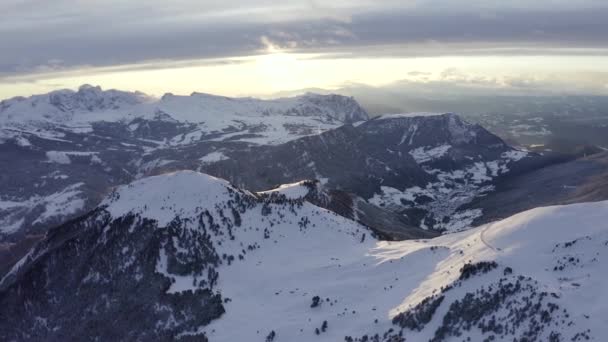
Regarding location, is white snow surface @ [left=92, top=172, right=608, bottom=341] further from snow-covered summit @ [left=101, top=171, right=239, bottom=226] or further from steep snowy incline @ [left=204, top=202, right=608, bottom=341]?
snow-covered summit @ [left=101, top=171, right=239, bottom=226]

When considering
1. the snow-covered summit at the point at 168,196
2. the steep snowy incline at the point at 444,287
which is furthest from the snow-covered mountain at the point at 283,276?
the snow-covered summit at the point at 168,196

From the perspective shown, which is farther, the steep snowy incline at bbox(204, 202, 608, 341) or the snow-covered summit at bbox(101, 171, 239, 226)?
the snow-covered summit at bbox(101, 171, 239, 226)

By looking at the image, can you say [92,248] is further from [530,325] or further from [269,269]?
[530,325]

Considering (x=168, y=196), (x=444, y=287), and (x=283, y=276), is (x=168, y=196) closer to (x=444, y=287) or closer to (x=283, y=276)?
(x=283, y=276)


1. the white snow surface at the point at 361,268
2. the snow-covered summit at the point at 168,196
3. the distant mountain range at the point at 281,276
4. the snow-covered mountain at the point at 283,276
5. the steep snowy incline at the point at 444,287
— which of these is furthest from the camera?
the snow-covered summit at the point at 168,196

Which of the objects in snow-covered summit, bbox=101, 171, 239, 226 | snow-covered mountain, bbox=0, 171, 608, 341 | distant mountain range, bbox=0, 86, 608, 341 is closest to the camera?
snow-covered mountain, bbox=0, 171, 608, 341

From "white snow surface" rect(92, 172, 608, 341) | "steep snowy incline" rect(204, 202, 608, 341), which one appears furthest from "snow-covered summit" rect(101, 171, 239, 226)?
"steep snowy incline" rect(204, 202, 608, 341)

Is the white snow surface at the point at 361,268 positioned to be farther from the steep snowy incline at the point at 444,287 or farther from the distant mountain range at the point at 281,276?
the distant mountain range at the point at 281,276

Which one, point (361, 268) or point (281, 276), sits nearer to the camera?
point (361, 268)

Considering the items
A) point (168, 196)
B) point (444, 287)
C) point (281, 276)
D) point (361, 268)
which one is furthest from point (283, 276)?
point (168, 196)
